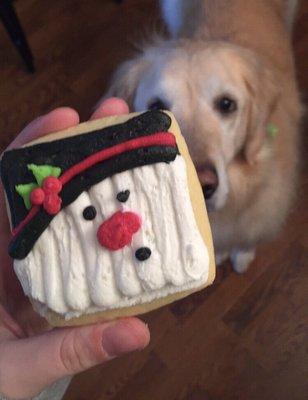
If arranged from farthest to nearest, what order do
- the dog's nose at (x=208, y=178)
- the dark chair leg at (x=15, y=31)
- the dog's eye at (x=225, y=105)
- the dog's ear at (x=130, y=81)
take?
→ the dark chair leg at (x=15, y=31) < the dog's ear at (x=130, y=81) < the dog's eye at (x=225, y=105) < the dog's nose at (x=208, y=178)

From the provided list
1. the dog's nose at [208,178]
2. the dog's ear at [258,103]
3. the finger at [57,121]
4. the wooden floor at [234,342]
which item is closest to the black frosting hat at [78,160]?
the finger at [57,121]

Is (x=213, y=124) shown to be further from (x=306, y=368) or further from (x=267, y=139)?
(x=306, y=368)

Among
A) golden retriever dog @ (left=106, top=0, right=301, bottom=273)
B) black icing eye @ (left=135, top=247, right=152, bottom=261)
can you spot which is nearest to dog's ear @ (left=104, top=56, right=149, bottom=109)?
golden retriever dog @ (left=106, top=0, right=301, bottom=273)

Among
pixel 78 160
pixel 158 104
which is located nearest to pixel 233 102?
pixel 158 104

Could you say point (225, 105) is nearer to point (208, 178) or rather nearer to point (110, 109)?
point (208, 178)

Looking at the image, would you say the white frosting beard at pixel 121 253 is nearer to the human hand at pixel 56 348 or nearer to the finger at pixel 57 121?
the human hand at pixel 56 348

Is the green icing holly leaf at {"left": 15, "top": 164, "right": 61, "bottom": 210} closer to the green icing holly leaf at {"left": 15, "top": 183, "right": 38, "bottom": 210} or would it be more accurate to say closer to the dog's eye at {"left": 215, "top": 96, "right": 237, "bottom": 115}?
the green icing holly leaf at {"left": 15, "top": 183, "right": 38, "bottom": 210}
